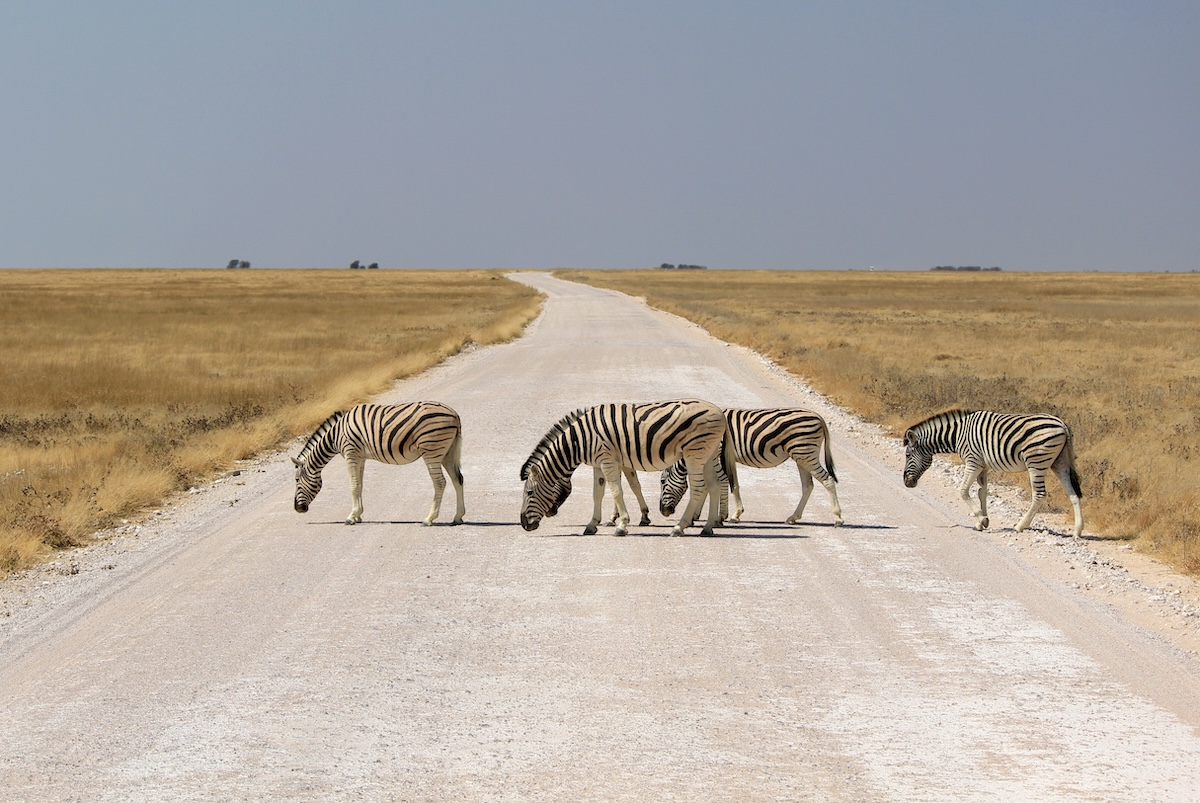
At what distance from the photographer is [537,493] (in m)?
11.9

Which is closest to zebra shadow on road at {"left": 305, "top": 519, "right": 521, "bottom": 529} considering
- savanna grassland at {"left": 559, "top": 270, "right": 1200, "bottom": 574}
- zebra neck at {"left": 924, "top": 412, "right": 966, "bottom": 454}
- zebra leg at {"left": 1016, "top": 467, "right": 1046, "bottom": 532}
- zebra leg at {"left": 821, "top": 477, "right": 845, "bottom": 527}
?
zebra leg at {"left": 821, "top": 477, "right": 845, "bottom": 527}

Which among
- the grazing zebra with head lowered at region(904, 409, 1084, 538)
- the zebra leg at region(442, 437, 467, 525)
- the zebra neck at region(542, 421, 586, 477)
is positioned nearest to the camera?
the zebra neck at region(542, 421, 586, 477)

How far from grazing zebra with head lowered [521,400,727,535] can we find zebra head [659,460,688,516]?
550 mm

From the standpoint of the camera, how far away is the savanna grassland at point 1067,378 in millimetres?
13438

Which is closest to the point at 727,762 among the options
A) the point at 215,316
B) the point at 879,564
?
the point at 879,564

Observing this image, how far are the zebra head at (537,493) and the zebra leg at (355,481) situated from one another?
1781 millimetres

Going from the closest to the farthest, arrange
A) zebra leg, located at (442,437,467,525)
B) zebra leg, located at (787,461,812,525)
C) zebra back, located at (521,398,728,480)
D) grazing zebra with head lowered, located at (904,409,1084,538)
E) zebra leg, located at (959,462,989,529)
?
zebra back, located at (521,398,728,480), grazing zebra with head lowered, located at (904,409,1084,538), zebra leg, located at (959,462,989,529), zebra leg, located at (787,461,812,525), zebra leg, located at (442,437,467,525)

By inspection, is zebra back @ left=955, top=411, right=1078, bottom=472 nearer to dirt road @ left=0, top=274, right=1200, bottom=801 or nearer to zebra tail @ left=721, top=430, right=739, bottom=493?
dirt road @ left=0, top=274, right=1200, bottom=801

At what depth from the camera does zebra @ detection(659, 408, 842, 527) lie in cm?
1256

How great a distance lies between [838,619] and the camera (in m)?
8.82

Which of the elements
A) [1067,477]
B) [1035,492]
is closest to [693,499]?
[1035,492]

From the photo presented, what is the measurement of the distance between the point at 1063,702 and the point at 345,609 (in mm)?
4930

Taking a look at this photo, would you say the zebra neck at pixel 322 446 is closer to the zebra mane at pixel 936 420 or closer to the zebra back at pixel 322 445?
the zebra back at pixel 322 445

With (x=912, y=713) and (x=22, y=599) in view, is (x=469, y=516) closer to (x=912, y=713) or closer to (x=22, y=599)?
(x=22, y=599)
